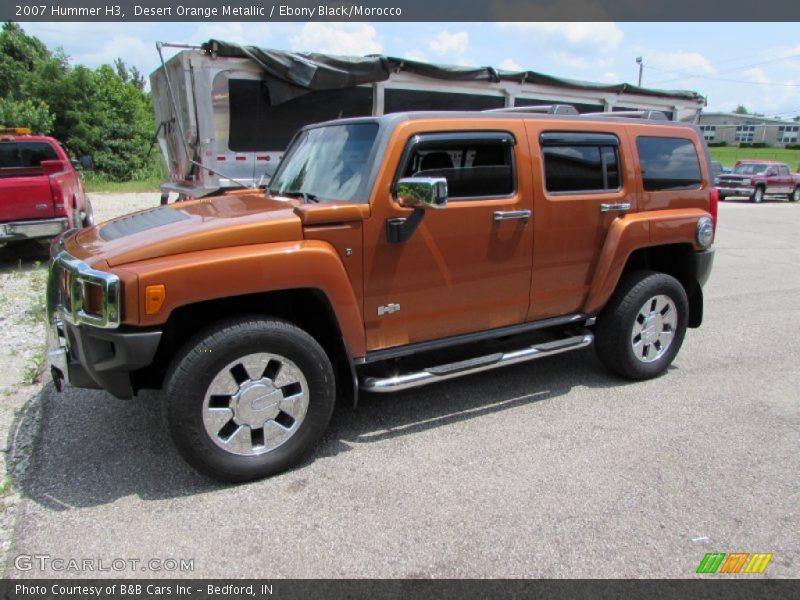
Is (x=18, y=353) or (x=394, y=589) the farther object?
(x=18, y=353)

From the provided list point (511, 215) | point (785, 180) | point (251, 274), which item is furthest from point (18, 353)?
point (785, 180)

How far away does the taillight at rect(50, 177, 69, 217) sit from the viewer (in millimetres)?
8047

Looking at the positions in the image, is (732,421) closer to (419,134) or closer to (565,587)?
(565,587)

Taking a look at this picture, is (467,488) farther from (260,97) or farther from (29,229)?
(29,229)

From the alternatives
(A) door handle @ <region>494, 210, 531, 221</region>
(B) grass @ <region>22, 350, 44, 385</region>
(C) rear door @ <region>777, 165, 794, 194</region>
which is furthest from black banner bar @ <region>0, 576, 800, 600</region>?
(C) rear door @ <region>777, 165, 794, 194</region>

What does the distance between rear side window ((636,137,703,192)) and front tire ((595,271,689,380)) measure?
713 mm

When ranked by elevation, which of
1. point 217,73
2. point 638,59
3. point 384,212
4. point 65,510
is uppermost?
point 638,59

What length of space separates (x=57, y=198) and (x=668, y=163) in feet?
25.5

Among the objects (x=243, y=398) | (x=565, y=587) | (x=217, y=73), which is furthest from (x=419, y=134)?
(x=217, y=73)

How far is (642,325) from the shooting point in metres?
4.46

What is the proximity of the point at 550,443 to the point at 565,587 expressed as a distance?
4.01 ft

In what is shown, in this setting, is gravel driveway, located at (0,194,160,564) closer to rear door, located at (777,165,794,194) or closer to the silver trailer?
the silver trailer

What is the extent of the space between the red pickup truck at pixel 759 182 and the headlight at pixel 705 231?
72.7 feet

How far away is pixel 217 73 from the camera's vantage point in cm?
801
